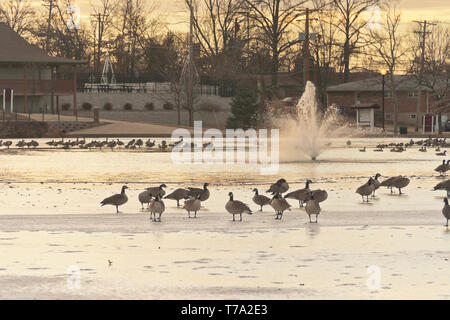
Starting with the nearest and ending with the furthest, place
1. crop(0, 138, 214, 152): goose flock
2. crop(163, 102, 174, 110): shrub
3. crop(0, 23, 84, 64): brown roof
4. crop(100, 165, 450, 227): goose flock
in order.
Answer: crop(100, 165, 450, 227): goose flock < crop(0, 138, 214, 152): goose flock < crop(0, 23, 84, 64): brown roof < crop(163, 102, 174, 110): shrub

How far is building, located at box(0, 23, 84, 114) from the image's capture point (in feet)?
Result: 268

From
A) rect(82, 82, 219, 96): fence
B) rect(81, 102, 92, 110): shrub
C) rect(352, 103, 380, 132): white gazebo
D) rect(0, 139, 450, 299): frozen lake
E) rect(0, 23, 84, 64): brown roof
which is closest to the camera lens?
rect(0, 139, 450, 299): frozen lake

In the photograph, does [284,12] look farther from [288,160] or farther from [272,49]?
[288,160]

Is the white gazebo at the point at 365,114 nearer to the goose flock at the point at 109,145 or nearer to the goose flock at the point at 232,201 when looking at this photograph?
the goose flock at the point at 109,145

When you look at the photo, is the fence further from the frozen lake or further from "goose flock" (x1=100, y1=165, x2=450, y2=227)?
"goose flock" (x1=100, y1=165, x2=450, y2=227)

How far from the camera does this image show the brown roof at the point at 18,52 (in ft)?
274

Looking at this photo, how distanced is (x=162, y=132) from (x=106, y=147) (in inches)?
705

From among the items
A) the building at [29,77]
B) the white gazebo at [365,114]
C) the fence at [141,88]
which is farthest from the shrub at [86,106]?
the white gazebo at [365,114]

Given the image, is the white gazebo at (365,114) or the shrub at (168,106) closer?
the white gazebo at (365,114)

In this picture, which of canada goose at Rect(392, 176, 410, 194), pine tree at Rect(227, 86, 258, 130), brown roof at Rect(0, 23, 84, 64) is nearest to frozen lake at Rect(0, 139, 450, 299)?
canada goose at Rect(392, 176, 410, 194)

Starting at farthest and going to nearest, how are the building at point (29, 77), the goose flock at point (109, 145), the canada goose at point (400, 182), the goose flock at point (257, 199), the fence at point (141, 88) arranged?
the fence at point (141, 88) → the building at point (29, 77) → the goose flock at point (109, 145) → the canada goose at point (400, 182) → the goose flock at point (257, 199)

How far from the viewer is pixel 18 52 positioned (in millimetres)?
86125

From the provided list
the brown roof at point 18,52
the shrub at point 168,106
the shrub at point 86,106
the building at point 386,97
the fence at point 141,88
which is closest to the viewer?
the brown roof at point 18,52
